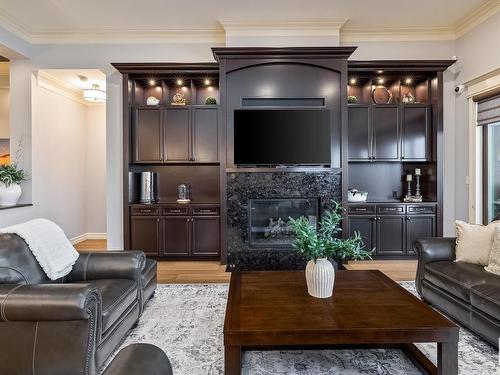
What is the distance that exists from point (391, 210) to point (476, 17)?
2.98 metres

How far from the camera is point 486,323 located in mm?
2332

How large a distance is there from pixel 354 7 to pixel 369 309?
4.10 metres

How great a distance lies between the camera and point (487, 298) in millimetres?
2314

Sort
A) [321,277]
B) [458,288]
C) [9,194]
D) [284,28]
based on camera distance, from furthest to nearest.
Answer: [284,28], [9,194], [458,288], [321,277]

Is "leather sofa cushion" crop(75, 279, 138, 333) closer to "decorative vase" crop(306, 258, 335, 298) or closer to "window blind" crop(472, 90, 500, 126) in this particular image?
"decorative vase" crop(306, 258, 335, 298)

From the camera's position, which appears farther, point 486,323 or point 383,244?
point 383,244

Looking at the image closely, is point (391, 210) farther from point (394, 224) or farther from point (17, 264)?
point (17, 264)

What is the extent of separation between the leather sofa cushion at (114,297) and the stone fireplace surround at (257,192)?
7.18ft

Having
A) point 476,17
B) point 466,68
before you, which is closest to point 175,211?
point 466,68

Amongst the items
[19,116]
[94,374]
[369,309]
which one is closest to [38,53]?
[19,116]

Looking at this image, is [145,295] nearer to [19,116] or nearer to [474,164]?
[19,116]

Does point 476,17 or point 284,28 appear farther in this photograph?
point 284,28

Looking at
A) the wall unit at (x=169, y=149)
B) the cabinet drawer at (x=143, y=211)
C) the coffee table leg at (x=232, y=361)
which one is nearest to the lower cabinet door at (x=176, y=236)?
the wall unit at (x=169, y=149)

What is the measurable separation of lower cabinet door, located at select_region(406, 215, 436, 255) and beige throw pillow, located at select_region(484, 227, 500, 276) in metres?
2.16
